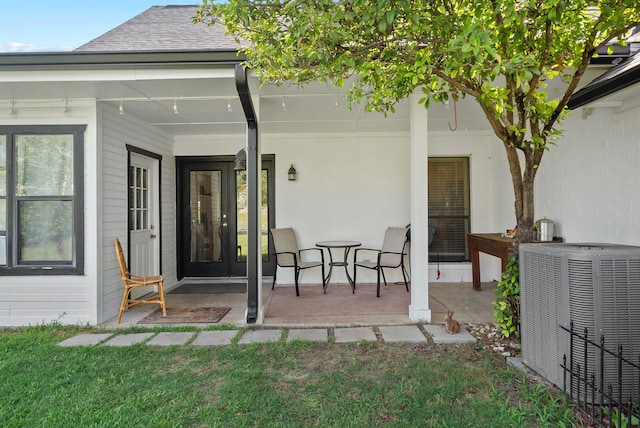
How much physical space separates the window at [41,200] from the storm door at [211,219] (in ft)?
6.80

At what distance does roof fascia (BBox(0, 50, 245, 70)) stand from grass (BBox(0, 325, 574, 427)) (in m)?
2.40

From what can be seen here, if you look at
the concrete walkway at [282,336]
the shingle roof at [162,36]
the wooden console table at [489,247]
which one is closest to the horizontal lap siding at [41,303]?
the concrete walkway at [282,336]

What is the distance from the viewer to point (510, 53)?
2.42 metres

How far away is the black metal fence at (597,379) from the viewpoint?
1.86 m

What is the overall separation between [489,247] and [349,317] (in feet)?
6.30

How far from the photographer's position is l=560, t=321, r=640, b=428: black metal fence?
6.09 feet

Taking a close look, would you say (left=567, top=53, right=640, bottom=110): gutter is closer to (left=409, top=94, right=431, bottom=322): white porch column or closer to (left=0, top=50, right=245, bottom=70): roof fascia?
(left=409, top=94, right=431, bottom=322): white porch column

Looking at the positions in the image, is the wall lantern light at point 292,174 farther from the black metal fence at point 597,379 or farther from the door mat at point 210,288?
the black metal fence at point 597,379

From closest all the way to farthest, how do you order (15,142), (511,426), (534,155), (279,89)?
(511,426) → (534,155) → (279,89) → (15,142)

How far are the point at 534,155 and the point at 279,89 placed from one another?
2.31 meters

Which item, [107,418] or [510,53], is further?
[510,53]

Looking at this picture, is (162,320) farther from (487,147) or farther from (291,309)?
(487,147)

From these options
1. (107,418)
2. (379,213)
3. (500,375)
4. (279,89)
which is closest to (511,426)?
(500,375)

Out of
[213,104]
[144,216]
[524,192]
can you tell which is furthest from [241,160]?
[524,192]
